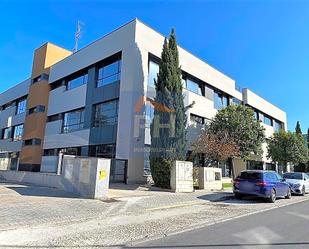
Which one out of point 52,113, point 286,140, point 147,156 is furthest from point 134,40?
point 286,140

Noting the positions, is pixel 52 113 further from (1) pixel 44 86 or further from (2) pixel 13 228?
(2) pixel 13 228

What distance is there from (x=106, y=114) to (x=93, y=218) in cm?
1584

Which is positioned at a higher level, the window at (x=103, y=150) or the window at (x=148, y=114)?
the window at (x=148, y=114)

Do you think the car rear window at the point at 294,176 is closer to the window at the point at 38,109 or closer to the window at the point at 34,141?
the window at the point at 34,141

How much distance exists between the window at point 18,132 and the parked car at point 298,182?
28507 mm

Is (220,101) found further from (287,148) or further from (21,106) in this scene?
(21,106)

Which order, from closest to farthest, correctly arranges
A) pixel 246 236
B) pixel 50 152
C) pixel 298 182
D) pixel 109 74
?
pixel 246 236, pixel 298 182, pixel 109 74, pixel 50 152

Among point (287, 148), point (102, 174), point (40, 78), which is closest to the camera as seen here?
point (102, 174)

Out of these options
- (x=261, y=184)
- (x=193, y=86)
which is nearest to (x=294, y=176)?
(x=261, y=184)

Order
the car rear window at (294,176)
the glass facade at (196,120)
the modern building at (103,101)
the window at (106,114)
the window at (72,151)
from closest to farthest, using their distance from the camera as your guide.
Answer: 1. the car rear window at (294,176)
2. the modern building at (103,101)
3. the window at (106,114)
4. the window at (72,151)
5. the glass facade at (196,120)

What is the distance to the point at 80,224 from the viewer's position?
9.00 m

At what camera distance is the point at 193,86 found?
97.2 feet

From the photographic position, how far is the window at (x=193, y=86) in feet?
94.6

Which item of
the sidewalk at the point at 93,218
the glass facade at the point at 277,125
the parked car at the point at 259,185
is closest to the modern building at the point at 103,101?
the parked car at the point at 259,185
